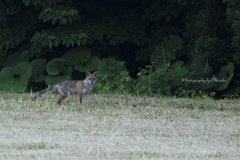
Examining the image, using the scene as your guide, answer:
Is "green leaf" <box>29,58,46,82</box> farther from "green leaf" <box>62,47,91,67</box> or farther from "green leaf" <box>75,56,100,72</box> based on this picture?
"green leaf" <box>75,56,100,72</box>

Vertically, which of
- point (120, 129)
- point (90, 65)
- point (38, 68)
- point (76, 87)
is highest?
point (90, 65)

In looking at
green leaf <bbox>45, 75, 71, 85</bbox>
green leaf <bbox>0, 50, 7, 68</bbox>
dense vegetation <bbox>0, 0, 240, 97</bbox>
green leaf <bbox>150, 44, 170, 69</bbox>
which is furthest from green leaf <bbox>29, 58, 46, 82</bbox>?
green leaf <bbox>150, 44, 170, 69</bbox>

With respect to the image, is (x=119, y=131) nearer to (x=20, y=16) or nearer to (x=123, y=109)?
(x=123, y=109)

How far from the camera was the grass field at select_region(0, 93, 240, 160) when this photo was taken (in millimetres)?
3611

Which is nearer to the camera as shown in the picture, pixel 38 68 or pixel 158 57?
pixel 158 57

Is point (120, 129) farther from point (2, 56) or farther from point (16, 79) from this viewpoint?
point (2, 56)

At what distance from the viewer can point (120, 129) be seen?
4.89m

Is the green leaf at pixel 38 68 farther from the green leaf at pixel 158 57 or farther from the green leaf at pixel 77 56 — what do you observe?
the green leaf at pixel 158 57

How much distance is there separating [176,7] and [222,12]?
1.88m

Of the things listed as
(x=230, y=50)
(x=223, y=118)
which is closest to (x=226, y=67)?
(x=230, y=50)

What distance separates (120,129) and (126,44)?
22.9ft

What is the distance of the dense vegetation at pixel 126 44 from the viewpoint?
9.16 m

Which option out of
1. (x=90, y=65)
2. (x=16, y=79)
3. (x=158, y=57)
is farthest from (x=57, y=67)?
(x=158, y=57)

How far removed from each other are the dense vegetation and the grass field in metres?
1.62
